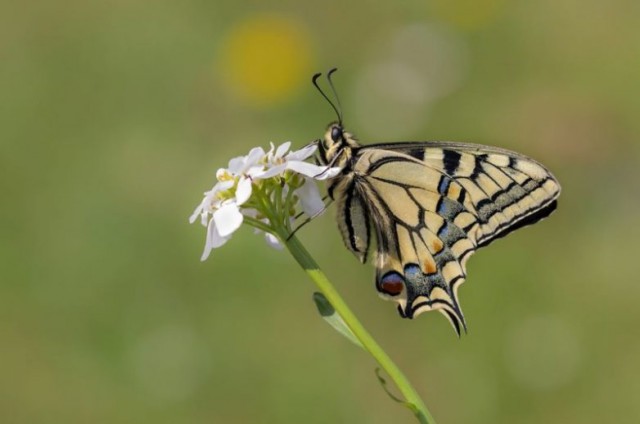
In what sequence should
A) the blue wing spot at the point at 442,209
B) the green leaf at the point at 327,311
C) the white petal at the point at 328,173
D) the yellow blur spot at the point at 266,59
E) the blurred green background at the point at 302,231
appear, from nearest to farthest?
1. the green leaf at the point at 327,311
2. the white petal at the point at 328,173
3. the blue wing spot at the point at 442,209
4. the blurred green background at the point at 302,231
5. the yellow blur spot at the point at 266,59

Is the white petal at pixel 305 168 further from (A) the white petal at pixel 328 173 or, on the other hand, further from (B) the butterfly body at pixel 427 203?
(B) the butterfly body at pixel 427 203

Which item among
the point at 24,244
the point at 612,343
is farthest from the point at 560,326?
the point at 24,244

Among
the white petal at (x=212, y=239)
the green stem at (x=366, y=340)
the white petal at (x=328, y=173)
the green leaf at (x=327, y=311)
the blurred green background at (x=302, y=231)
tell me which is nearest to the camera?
the green stem at (x=366, y=340)

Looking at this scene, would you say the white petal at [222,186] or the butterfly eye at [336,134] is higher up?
the white petal at [222,186]

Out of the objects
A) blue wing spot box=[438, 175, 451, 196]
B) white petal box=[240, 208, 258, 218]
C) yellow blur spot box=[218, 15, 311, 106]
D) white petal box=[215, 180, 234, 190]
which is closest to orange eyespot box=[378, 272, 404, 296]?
blue wing spot box=[438, 175, 451, 196]

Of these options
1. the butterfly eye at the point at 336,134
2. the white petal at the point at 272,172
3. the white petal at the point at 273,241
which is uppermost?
Answer: the butterfly eye at the point at 336,134

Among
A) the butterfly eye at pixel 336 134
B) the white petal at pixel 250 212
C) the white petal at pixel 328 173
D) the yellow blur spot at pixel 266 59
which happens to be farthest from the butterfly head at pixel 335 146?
the yellow blur spot at pixel 266 59

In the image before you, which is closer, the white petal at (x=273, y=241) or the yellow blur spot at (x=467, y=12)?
the white petal at (x=273, y=241)
